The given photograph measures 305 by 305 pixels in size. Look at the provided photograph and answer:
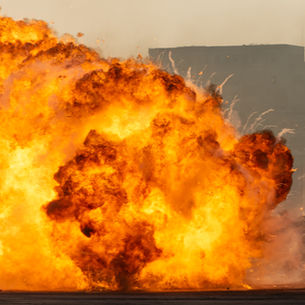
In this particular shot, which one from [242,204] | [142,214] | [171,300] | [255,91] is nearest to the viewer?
[171,300]

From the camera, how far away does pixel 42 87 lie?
33.3 m

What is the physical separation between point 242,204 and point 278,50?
83.5ft

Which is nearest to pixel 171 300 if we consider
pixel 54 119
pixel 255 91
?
pixel 54 119

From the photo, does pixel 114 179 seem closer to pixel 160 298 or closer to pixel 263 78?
pixel 160 298

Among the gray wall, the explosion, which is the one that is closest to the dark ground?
the explosion

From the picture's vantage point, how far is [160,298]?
27125mm

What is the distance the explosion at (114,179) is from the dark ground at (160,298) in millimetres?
2440

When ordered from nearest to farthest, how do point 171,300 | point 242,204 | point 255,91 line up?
point 171,300 → point 242,204 → point 255,91

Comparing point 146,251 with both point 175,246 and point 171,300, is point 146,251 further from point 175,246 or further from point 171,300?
point 171,300

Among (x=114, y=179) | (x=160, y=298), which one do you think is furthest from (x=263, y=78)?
(x=160, y=298)

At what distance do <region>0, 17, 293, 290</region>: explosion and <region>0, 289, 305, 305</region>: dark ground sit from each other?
8.01 feet

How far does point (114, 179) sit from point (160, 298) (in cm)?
554

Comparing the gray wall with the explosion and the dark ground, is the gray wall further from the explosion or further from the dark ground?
the dark ground

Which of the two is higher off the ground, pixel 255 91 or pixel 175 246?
pixel 255 91
